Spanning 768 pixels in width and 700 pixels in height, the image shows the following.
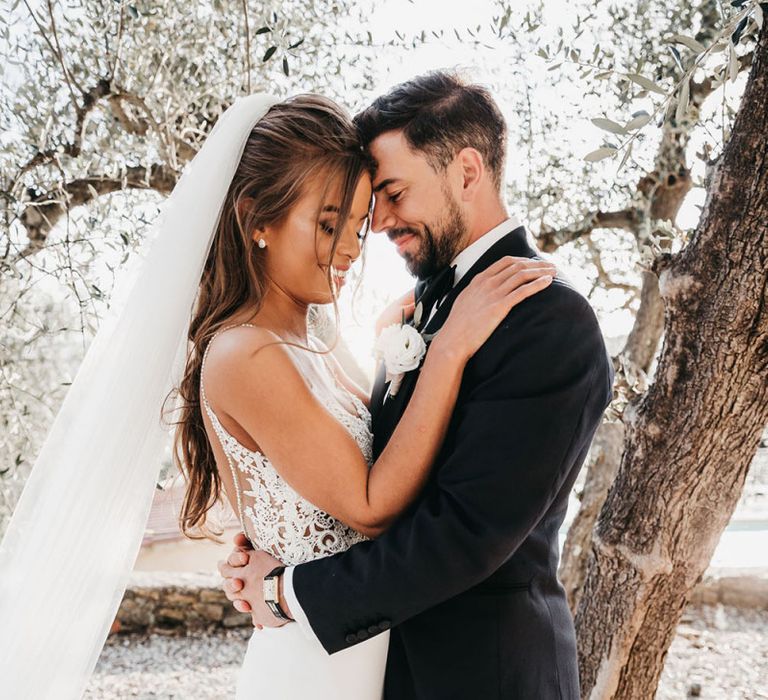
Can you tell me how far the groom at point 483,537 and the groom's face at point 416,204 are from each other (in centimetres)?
1

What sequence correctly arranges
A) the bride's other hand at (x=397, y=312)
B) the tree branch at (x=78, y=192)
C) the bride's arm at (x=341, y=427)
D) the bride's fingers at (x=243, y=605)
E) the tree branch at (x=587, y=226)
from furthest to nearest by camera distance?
1. the tree branch at (x=587, y=226)
2. the tree branch at (x=78, y=192)
3. the bride's other hand at (x=397, y=312)
4. the bride's fingers at (x=243, y=605)
5. the bride's arm at (x=341, y=427)

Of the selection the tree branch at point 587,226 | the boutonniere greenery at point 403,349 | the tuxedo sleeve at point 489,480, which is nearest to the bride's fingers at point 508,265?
the tuxedo sleeve at point 489,480

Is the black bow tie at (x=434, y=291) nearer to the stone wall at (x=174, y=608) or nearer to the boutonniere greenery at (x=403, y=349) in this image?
the boutonniere greenery at (x=403, y=349)

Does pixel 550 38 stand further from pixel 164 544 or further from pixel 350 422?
pixel 164 544

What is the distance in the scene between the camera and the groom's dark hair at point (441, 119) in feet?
7.48

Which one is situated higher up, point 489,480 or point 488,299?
point 488,299

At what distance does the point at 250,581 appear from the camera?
6.99 ft

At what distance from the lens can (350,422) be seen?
2197 millimetres

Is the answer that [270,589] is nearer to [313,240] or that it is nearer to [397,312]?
[313,240]

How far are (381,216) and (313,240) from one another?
26 centimetres

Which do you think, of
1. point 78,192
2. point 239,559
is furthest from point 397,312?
point 78,192

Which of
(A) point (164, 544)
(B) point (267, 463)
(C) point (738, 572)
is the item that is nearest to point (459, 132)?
(B) point (267, 463)

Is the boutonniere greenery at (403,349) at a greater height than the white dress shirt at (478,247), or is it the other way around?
the white dress shirt at (478,247)

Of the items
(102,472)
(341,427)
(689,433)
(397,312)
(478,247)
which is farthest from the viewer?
(397,312)
